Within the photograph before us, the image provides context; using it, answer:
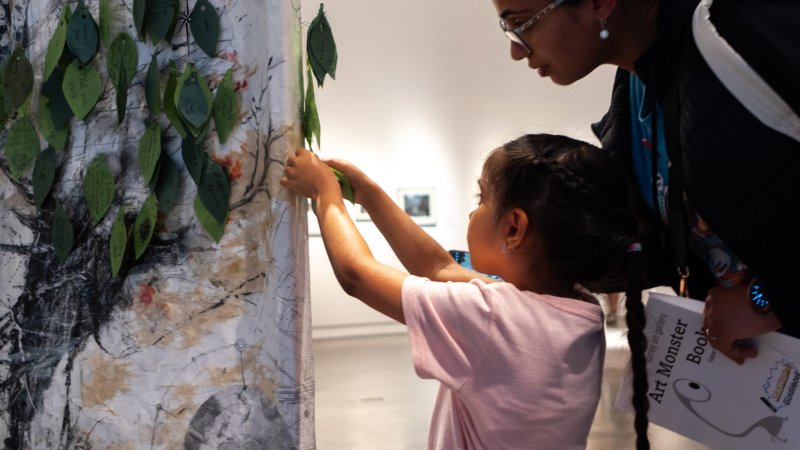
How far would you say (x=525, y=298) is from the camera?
3.66 ft

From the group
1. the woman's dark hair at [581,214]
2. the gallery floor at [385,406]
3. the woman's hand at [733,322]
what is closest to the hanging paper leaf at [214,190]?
the woman's dark hair at [581,214]

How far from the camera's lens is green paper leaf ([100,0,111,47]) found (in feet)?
4.06

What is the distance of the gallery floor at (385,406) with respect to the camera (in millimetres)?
3141

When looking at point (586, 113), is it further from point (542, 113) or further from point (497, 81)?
point (497, 81)

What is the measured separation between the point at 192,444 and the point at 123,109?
2.02 feet

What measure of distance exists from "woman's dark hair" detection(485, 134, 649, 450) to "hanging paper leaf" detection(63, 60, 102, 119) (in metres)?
0.74

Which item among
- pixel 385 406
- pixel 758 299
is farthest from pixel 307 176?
pixel 385 406

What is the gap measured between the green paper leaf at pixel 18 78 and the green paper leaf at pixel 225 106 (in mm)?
340

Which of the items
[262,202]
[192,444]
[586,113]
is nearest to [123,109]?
[262,202]

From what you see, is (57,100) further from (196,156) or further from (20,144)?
(196,156)

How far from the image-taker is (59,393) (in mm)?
1281

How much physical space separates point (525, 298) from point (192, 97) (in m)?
0.67

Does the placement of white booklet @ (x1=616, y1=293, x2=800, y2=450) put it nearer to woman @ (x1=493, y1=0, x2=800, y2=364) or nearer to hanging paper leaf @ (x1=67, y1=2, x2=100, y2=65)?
woman @ (x1=493, y1=0, x2=800, y2=364)

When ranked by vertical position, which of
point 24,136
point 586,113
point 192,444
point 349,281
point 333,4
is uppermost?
point 333,4
